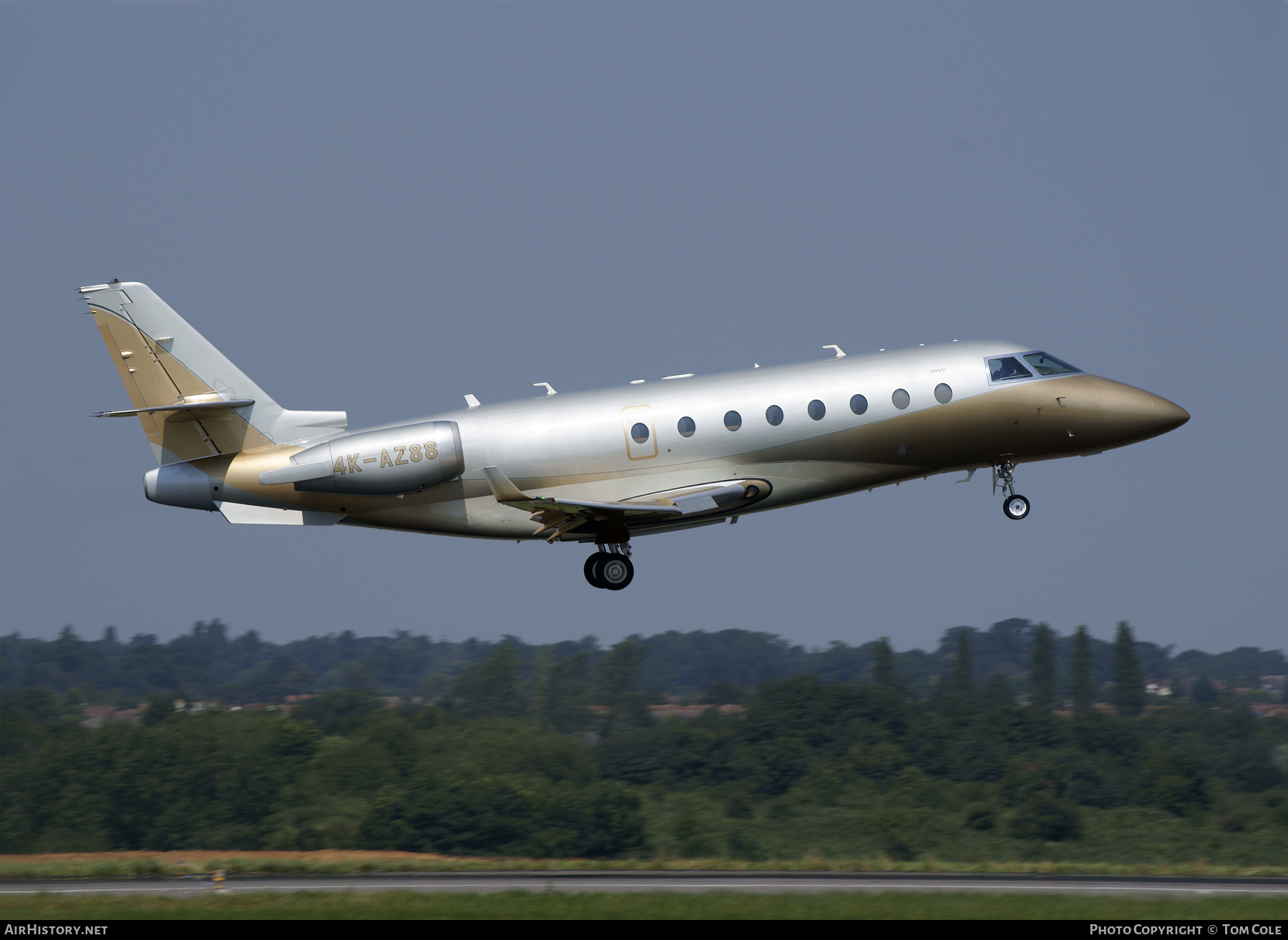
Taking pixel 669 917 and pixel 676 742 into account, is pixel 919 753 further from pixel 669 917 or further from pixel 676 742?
pixel 669 917

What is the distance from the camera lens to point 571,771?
78062 millimetres

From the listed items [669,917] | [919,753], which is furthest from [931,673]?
[669,917]

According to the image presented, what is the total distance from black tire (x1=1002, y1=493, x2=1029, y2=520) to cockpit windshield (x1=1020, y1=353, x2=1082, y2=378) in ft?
10.0

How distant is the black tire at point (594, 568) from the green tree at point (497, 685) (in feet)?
256

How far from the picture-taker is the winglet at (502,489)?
2548 cm

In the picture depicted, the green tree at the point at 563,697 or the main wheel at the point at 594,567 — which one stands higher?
the main wheel at the point at 594,567

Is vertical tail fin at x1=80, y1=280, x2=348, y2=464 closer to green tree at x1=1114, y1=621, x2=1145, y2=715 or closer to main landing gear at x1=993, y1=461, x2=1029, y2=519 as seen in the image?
main landing gear at x1=993, y1=461, x2=1029, y2=519

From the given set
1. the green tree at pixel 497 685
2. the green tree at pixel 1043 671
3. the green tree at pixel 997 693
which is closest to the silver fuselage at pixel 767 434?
the green tree at pixel 997 693

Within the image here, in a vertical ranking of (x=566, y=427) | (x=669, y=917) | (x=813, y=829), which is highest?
(x=566, y=427)

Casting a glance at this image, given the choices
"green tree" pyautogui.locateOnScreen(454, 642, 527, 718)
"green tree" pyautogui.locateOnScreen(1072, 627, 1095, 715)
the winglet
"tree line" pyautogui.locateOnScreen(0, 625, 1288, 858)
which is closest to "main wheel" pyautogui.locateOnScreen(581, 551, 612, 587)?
the winglet

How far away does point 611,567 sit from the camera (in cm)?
2914

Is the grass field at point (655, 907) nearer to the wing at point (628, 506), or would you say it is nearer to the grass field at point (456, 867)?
the grass field at point (456, 867)

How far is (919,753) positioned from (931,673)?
67.8 meters

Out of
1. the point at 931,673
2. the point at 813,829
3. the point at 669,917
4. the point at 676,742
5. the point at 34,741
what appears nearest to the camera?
the point at 669,917
